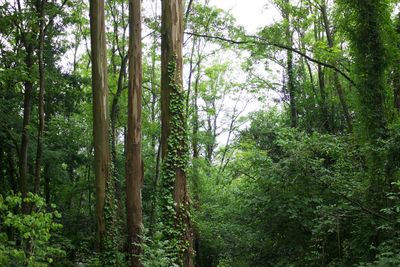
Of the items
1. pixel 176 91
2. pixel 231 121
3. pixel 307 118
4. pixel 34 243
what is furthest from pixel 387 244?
pixel 231 121

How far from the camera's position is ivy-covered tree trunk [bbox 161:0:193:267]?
7754 millimetres

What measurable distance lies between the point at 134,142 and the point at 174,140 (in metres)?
3.26

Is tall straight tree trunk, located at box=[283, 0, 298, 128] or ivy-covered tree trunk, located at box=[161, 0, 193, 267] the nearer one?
ivy-covered tree trunk, located at box=[161, 0, 193, 267]

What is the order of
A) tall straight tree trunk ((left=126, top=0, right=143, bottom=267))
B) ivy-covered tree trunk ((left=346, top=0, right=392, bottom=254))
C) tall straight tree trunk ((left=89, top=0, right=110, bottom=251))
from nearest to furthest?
ivy-covered tree trunk ((left=346, top=0, right=392, bottom=254)) < tall straight tree trunk ((left=89, top=0, right=110, bottom=251)) < tall straight tree trunk ((left=126, top=0, right=143, bottom=267))

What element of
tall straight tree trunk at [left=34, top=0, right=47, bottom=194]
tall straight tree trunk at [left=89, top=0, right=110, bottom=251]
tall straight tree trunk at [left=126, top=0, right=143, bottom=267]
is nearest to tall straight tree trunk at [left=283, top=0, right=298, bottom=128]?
tall straight tree trunk at [left=126, top=0, right=143, bottom=267]

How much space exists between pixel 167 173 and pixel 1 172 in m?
11.6

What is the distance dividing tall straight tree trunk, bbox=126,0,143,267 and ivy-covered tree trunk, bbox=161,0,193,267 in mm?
2704

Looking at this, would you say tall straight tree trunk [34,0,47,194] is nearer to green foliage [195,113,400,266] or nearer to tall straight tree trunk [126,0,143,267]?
tall straight tree trunk [126,0,143,267]

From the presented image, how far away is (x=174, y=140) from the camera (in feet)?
26.3

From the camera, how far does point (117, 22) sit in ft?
59.6

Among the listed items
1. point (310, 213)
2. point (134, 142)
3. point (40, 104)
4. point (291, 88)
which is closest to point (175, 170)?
point (134, 142)

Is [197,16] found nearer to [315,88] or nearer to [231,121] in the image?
[315,88]

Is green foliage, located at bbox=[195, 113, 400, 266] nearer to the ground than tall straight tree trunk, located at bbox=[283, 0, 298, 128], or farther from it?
nearer to the ground

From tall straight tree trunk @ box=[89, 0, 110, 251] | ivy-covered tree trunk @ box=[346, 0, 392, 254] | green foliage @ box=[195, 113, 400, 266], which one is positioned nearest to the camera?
green foliage @ box=[195, 113, 400, 266]
